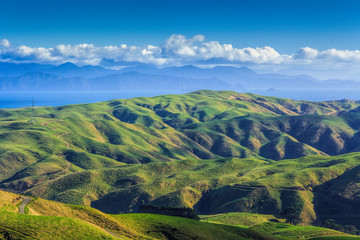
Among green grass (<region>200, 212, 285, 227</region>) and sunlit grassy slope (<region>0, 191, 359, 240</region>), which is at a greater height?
sunlit grassy slope (<region>0, 191, 359, 240</region>)

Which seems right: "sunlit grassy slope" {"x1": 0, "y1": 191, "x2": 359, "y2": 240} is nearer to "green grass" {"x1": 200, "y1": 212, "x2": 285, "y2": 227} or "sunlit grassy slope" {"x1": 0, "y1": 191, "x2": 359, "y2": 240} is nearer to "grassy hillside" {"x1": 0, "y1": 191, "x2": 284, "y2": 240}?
"grassy hillside" {"x1": 0, "y1": 191, "x2": 284, "y2": 240}

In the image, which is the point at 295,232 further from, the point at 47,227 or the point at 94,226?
the point at 47,227

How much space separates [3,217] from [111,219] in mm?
24434

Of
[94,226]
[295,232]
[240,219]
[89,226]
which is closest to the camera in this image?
[89,226]

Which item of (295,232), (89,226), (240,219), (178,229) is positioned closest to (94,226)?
(89,226)

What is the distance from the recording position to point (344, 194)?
180m

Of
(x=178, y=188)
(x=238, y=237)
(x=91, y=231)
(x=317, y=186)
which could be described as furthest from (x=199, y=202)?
(x=91, y=231)

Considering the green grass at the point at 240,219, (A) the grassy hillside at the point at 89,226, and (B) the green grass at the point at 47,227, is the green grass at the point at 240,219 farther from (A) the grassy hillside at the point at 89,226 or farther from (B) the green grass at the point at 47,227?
(B) the green grass at the point at 47,227

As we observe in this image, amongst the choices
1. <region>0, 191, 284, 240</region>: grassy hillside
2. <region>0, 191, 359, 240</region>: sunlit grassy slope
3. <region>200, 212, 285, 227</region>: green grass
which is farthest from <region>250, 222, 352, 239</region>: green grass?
<region>0, 191, 284, 240</region>: grassy hillside

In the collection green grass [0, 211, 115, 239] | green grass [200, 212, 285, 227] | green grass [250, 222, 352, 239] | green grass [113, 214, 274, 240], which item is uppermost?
green grass [0, 211, 115, 239]

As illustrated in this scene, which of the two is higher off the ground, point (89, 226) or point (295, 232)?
point (89, 226)

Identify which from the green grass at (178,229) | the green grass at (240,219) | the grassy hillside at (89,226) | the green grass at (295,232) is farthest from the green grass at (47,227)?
the green grass at (240,219)

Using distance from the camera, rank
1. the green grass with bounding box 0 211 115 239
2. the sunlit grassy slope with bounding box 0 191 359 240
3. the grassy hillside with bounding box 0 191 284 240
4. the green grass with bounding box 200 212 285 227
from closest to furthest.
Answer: the green grass with bounding box 0 211 115 239 < the grassy hillside with bounding box 0 191 284 240 < the sunlit grassy slope with bounding box 0 191 359 240 < the green grass with bounding box 200 212 285 227

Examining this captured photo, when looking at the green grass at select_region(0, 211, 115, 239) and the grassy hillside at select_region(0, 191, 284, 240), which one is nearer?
the green grass at select_region(0, 211, 115, 239)
